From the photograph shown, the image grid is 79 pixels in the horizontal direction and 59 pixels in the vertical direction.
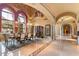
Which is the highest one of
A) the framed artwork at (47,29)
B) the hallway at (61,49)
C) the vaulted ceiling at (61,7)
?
the vaulted ceiling at (61,7)

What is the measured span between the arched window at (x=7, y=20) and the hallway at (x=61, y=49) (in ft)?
3.38

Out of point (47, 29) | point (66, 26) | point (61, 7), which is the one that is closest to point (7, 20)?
point (47, 29)

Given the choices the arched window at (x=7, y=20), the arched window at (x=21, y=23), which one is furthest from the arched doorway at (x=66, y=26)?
the arched window at (x=7, y=20)

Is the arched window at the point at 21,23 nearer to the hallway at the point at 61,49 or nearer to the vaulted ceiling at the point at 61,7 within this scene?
the vaulted ceiling at the point at 61,7

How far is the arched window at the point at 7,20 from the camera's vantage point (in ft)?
12.8

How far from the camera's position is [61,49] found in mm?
4098

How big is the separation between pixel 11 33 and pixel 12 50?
44cm

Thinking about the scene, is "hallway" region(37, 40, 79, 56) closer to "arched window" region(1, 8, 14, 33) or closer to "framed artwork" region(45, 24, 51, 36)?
"framed artwork" region(45, 24, 51, 36)

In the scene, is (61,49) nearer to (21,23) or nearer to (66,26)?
(66,26)

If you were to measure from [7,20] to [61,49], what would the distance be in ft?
5.21

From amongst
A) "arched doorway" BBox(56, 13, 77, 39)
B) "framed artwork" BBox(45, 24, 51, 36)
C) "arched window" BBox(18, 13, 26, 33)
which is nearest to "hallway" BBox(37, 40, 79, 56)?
"arched doorway" BBox(56, 13, 77, 39)

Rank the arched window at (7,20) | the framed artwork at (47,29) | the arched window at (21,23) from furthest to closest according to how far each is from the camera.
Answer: the framed artwork at (47,29), the arched window at (21,23), the arched window at (7,20)

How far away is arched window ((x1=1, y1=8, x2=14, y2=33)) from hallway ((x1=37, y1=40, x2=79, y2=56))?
1029 millimetres

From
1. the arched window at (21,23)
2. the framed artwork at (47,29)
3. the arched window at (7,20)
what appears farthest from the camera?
the framed artwork at (47,29)
